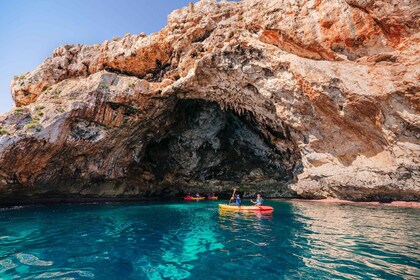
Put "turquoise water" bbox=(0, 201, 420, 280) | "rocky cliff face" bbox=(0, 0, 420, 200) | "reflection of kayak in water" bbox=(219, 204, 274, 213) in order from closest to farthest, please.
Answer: "turquoise water" bbox=(0, 201, 420, 280)
"rocky cliff face" bbox=(0, 0, 420, 200)
"reflection of kayak in water" bbox=(219, 204, 274, 213)

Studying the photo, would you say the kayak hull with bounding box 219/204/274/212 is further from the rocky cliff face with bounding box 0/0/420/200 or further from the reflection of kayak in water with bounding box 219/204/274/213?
the rocky cliff face with bounding box 0/0/420/200

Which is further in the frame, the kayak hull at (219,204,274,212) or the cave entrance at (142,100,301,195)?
the cave entrance at (142,100,301,195)

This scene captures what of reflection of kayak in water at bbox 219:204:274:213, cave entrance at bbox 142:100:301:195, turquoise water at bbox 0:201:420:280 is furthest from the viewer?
cave entrance at bbox 142:100:301:195

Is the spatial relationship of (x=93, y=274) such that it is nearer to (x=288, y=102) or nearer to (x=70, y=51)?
(x=288, y=102)

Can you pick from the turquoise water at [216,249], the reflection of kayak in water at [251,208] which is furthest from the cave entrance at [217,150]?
the turquoise water at [216,249]

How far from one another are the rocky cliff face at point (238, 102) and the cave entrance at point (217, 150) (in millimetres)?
192

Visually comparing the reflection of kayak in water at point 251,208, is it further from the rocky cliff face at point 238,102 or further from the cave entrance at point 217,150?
the cave entrance at point 217,150

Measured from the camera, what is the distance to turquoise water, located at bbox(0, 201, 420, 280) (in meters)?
7.39

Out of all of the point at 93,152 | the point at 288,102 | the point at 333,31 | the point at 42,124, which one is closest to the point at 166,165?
the point at 93,152

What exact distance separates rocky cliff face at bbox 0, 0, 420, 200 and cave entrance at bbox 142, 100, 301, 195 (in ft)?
0.63

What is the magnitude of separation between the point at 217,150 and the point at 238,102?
8.94m

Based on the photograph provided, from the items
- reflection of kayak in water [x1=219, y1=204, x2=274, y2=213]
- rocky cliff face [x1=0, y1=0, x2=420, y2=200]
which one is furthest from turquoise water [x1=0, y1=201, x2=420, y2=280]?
rocky cliff face [x1=0, y1=0, x2=420, y2=200]

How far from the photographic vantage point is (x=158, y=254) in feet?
30.4

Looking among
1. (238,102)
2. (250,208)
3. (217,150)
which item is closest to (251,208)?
(250,208)
